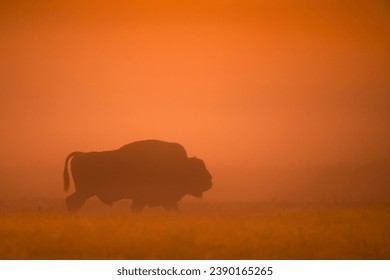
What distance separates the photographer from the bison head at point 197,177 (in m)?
9.46

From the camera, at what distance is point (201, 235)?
586 cm

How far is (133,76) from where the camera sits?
1808 centimetres

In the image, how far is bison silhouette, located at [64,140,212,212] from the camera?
8.95m

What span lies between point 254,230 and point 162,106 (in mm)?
11105

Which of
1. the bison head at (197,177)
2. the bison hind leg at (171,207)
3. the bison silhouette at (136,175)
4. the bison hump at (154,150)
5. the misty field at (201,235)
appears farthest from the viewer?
the bison head at (197,177)

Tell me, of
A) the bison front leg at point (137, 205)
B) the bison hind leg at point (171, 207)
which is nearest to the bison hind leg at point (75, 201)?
the bison front leg at point (137, 205)

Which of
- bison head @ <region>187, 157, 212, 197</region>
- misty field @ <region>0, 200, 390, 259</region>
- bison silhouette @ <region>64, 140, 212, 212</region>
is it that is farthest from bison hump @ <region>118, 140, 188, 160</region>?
misty field @ <region>0, 200, 390, 259</region>

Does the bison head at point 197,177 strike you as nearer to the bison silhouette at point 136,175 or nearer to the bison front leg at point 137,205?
the bison silhouette at point 136,175

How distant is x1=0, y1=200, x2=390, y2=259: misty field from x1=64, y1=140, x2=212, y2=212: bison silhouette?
1003 mm

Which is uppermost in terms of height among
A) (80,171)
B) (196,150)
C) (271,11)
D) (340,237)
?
(271,11)

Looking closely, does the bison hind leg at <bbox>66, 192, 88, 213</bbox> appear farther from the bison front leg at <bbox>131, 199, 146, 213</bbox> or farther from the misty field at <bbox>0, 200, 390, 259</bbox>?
the misty field at <bbox>0, 200, 390, 259</bbox>

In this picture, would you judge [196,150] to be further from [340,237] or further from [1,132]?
[340,237]

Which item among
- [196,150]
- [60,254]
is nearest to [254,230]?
[60,254]
